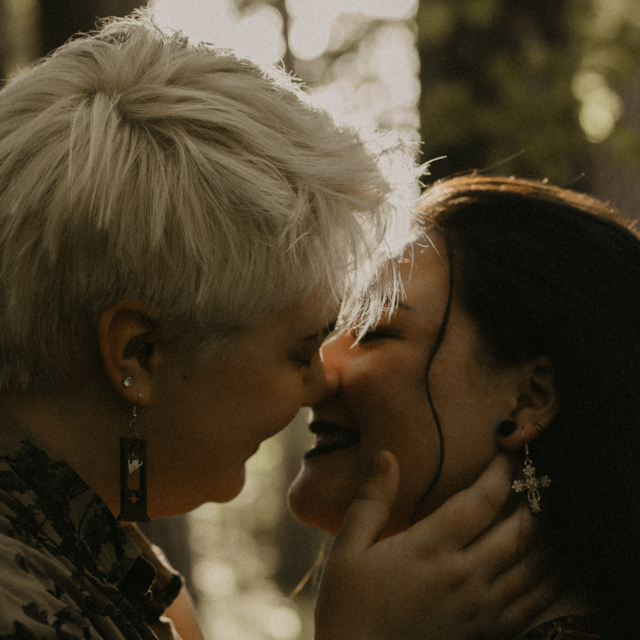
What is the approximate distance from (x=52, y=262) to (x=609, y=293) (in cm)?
149

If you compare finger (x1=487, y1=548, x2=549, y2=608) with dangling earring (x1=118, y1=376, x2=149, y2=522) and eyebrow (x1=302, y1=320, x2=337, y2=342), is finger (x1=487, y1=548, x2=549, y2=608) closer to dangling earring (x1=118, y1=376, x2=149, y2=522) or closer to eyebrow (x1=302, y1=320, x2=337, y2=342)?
eyebrow (x1=302, y1=320, x2=337, y2=342)

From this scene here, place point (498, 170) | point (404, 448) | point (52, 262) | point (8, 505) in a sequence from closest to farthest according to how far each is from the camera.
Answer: point (8, 505) < point (52, 262) < point (404, 448) < point (498, 170)

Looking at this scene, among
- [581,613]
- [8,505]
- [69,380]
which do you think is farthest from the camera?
[581,613]

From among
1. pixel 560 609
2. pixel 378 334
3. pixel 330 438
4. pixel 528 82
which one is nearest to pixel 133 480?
A: pixel 330 438

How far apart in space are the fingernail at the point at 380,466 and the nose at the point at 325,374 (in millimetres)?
244

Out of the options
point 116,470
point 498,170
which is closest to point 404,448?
point 116,470

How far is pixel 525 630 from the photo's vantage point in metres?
2.08

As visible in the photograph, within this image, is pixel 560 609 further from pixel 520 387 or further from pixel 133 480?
pixel 133 480

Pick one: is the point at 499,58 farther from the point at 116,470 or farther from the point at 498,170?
the point at 116,470

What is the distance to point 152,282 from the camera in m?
1.70

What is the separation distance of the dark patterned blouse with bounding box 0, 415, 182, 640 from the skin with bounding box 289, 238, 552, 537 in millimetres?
Answer: 802

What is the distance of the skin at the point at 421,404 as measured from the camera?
2.28m

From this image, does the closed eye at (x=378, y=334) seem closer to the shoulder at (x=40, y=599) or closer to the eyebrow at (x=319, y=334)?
the eyebrow at (x=319, y=334)

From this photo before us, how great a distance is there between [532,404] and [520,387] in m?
0.06
